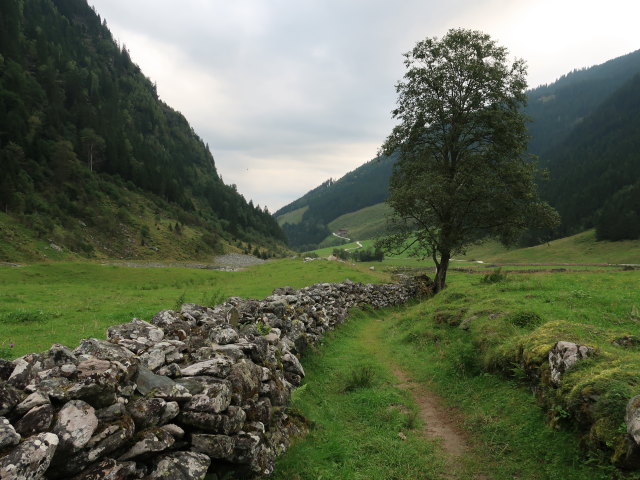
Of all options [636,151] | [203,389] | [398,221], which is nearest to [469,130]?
[398,221]

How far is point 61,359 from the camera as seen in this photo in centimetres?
539

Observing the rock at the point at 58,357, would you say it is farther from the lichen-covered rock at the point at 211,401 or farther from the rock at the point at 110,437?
the lichen-covered rock at the point at 211,401

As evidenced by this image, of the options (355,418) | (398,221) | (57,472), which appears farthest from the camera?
(398,221)

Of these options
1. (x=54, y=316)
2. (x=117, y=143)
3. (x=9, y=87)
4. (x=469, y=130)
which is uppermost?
(x=9, y=87)

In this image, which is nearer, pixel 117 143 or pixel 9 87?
pixel 9 87

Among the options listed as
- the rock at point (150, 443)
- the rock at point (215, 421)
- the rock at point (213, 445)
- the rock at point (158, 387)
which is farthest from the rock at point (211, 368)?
the rock at point (150, 443)

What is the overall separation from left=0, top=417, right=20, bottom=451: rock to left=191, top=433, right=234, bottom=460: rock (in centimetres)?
231

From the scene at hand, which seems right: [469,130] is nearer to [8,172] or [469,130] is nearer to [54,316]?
[54,316]

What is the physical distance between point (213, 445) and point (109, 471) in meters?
1.59

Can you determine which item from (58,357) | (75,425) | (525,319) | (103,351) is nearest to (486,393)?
(525,319)

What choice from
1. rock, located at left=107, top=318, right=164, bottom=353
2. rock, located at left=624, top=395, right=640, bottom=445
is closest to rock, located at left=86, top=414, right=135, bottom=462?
rock, located at left=107, top=318, right=164, bottom=353

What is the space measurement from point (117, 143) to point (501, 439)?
122 m

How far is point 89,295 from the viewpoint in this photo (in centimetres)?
2089

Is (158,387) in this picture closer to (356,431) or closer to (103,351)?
(103,351)
